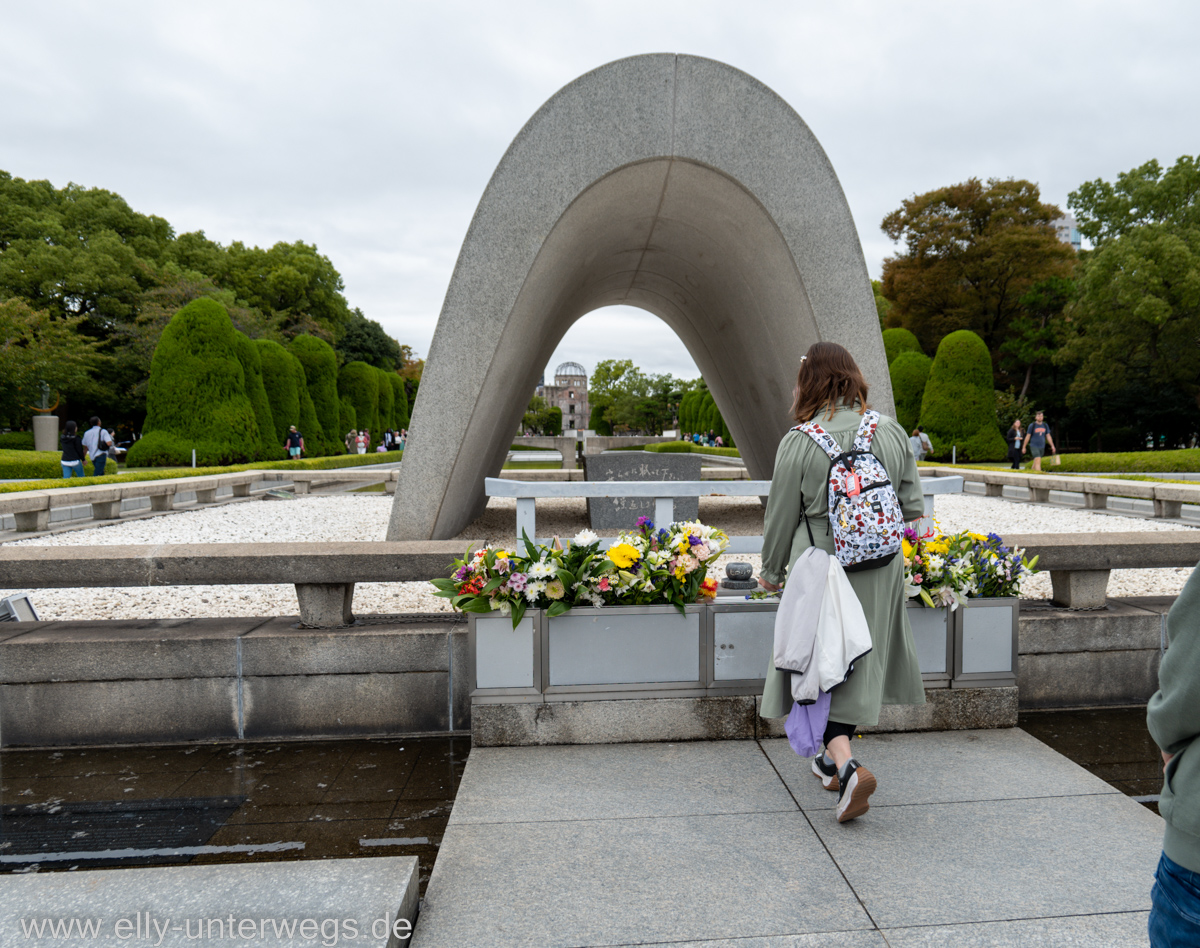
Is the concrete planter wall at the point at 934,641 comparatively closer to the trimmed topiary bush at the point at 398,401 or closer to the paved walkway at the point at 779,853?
the paved walkway at the point at 779,853

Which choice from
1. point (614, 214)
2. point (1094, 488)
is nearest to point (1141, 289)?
point (1094, 488)

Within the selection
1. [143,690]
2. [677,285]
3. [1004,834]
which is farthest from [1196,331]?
[143,690]

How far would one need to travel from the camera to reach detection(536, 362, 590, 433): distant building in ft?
367

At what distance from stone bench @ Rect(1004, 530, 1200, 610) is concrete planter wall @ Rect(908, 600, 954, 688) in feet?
2.59

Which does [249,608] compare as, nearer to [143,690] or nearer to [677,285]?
[143,690]

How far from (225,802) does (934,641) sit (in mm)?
3203

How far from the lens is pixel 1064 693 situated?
4016 millimetres

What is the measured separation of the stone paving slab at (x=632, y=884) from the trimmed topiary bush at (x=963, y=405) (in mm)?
23745

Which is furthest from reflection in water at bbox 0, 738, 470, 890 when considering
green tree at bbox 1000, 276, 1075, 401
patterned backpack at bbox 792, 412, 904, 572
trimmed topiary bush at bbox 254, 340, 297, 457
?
green tree at bbox 1000, 276, 1075, 401

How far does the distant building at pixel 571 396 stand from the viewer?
11200 centimetres

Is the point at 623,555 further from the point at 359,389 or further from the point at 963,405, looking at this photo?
the point at 359,389

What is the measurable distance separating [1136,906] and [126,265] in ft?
124

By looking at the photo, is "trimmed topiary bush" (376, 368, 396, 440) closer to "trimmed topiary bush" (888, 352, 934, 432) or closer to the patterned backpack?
"trimmed topiary bush" (888, 352, 934, 432)

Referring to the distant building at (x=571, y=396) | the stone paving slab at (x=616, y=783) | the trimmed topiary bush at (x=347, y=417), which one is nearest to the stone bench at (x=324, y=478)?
the stone paving slab at (x=616, y=783)
